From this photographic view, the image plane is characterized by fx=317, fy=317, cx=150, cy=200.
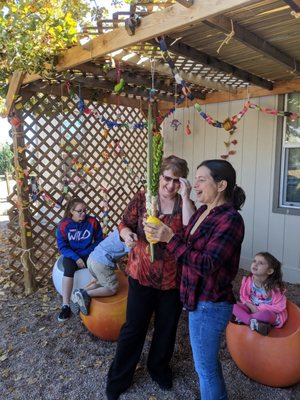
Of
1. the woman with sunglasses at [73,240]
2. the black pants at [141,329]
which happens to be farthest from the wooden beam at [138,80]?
the black pants at [141,329]

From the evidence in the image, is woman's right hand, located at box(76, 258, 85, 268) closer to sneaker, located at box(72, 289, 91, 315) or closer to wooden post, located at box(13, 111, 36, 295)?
sneaker, located at box(72, 289, 91, 315)

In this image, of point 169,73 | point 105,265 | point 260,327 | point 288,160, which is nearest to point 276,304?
point 260,327

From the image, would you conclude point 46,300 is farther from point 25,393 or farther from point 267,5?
point 267,5

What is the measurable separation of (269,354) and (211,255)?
1099 mm

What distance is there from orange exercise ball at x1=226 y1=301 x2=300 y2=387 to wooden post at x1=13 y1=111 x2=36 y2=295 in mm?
2283

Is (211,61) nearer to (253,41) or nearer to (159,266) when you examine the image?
(253,41)

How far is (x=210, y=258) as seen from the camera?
1.27 metres

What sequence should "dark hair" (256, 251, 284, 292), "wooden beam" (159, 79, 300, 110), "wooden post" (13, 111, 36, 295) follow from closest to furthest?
"dark hair" (256, 251, 284, 292), "wooden post" (13, 111, 36, 295), "wooden beam" (159, 79, 300, 110)

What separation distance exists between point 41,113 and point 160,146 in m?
2.66

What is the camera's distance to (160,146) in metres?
1.23

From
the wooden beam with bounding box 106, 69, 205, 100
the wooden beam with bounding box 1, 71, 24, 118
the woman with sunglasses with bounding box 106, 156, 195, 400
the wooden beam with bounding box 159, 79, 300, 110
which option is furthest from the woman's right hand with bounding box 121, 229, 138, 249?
the wooden beam with bounding box 159, 79, 300, 110

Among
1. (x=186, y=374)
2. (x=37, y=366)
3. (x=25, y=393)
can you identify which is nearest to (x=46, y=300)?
(x=37, y=366)

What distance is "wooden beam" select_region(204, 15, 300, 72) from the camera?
1.91 metres

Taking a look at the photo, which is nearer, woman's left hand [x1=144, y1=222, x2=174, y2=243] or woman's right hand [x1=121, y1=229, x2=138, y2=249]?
woman's left hand [x1=144, y1=222, x2=174, y2=243]
